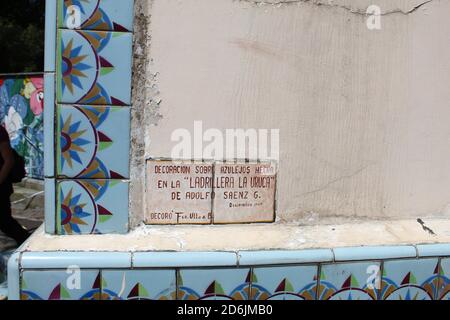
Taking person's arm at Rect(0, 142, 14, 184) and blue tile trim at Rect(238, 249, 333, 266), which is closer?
blue tile trim at Rect(238, 249, 333, 266)

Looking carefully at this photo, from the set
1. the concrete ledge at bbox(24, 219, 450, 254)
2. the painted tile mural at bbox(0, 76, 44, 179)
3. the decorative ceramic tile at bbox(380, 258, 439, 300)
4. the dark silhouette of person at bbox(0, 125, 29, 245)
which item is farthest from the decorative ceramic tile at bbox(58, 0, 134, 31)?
the painted tile mural at bbox(0, 76, 44, 179)

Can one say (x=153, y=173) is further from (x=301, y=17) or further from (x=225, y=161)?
(x=301, y=17)

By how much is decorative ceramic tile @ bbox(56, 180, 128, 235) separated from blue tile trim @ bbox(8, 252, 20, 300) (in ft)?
0.60

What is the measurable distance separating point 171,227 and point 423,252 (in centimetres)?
99

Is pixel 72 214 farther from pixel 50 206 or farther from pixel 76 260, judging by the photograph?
pixel 76 260

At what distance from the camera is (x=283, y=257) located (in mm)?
1853

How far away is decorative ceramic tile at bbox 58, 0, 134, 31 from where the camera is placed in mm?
1764

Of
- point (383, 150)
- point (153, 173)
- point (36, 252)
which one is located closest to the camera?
point (36, 252)

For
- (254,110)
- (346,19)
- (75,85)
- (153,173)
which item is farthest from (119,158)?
(346,19)

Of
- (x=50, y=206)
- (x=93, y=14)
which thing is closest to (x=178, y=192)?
(x=50, y=206)

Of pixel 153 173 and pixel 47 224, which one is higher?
pixel 153 173

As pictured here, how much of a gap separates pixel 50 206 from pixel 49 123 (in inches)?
12.0

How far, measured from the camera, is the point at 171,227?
6.31ft

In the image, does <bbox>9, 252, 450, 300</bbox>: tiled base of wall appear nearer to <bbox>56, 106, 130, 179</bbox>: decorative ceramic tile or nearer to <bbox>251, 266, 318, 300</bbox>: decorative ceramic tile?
<bbox>251, 266, 318, 300</bbox>: decorative ceramic tile
